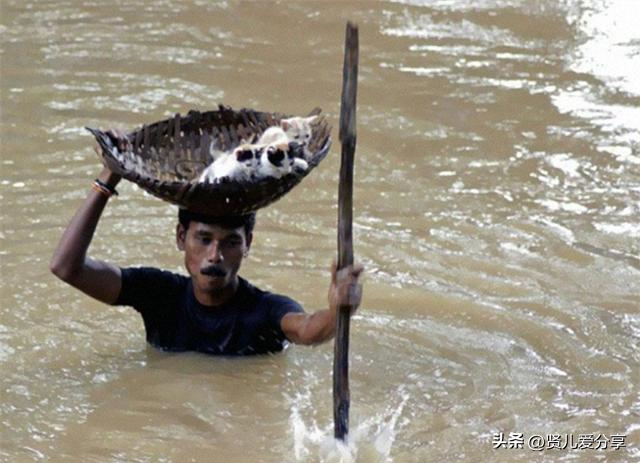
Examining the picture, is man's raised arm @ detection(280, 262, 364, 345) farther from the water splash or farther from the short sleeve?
the water splash

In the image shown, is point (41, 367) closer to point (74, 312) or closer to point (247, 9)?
point (74, 312)

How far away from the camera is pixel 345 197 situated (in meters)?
3.73

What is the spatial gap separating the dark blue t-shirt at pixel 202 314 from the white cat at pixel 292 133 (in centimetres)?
52

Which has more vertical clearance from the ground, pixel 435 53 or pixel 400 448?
pixel 435 53

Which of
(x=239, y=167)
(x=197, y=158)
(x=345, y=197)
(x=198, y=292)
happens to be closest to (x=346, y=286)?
(x=345, y=197)

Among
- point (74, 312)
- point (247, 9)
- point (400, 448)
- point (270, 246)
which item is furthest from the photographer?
point (247, 9)

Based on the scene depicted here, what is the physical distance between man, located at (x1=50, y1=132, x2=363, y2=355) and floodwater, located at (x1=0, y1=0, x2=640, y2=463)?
93mm

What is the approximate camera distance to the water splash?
13.6ft

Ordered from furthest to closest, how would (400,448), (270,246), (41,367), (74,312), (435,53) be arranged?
1. (435,53)
2. (270,246)
3. (74,312)
4. (41,367)
5. (400,448)

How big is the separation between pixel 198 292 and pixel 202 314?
0.28 feet

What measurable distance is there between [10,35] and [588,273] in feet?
14.9

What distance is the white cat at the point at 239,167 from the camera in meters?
4.36

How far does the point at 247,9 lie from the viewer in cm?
916

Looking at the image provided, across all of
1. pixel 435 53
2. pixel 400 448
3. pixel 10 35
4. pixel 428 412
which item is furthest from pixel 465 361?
pixel 10 35
